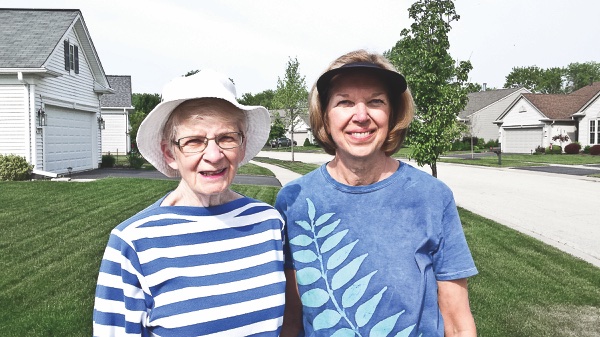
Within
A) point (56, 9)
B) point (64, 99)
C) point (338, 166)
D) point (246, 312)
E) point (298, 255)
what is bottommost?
point (246, 312)

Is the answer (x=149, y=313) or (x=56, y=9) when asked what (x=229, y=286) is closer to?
(x=149, y=313)

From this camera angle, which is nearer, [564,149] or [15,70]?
[15,70]

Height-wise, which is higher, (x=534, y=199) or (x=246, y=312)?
(x=246, y=312)

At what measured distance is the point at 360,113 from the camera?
211 cm

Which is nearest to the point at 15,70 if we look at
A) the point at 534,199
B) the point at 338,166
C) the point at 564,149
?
the point at 534,199

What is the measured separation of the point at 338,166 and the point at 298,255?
16.6 inches

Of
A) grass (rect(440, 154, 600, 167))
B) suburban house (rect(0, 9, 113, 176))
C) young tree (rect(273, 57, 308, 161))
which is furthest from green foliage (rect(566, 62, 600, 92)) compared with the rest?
suburban house (rect(0, 9, 113, 176))

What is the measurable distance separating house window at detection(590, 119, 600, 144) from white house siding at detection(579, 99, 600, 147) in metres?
→ 0.08

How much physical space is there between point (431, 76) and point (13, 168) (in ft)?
46.1

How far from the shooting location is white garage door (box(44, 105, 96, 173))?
20.1m

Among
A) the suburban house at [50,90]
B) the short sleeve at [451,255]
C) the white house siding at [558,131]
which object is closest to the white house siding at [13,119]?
the suburban house at [50,90]

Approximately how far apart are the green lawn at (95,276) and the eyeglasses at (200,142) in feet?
11.7

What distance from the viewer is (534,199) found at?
1484 cm

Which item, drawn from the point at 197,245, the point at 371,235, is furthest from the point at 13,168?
the point at 371,235
